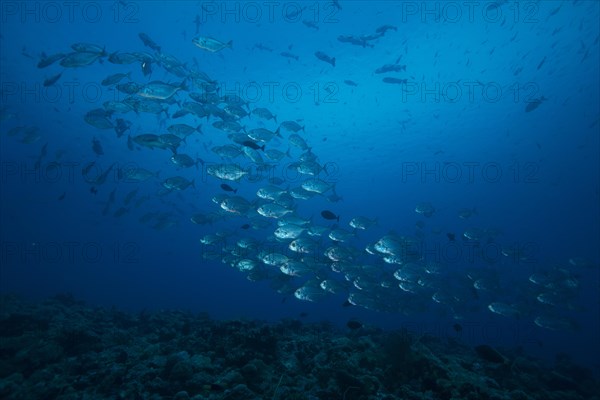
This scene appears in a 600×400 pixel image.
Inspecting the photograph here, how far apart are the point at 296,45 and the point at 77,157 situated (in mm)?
35439

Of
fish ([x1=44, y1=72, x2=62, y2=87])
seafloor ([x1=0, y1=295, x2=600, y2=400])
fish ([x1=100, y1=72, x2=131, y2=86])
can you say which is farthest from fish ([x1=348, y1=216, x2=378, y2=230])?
fish ([x1=44, y1=72, x2=62, y2=87])

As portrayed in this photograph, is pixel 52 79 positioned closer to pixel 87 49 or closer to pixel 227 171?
pixel 87 49

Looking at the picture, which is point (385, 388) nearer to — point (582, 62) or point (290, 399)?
point (290, 399)

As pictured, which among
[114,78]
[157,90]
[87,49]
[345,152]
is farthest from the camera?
[345,152]

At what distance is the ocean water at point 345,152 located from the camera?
47.3ft

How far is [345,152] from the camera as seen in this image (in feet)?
178

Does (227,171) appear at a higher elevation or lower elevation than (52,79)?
lower

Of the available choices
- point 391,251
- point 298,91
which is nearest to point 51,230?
point 298,91

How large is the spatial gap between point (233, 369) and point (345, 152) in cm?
5117

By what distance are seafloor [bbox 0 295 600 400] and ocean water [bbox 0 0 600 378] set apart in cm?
381

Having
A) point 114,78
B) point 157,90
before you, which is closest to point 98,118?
point 114,78

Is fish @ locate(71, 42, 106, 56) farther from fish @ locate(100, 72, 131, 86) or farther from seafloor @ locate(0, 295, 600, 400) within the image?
seafloor @ locate(0, 295, 600, 400)

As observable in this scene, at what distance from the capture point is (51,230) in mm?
54344

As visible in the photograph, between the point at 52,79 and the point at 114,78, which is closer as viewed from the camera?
the point at 114,78
